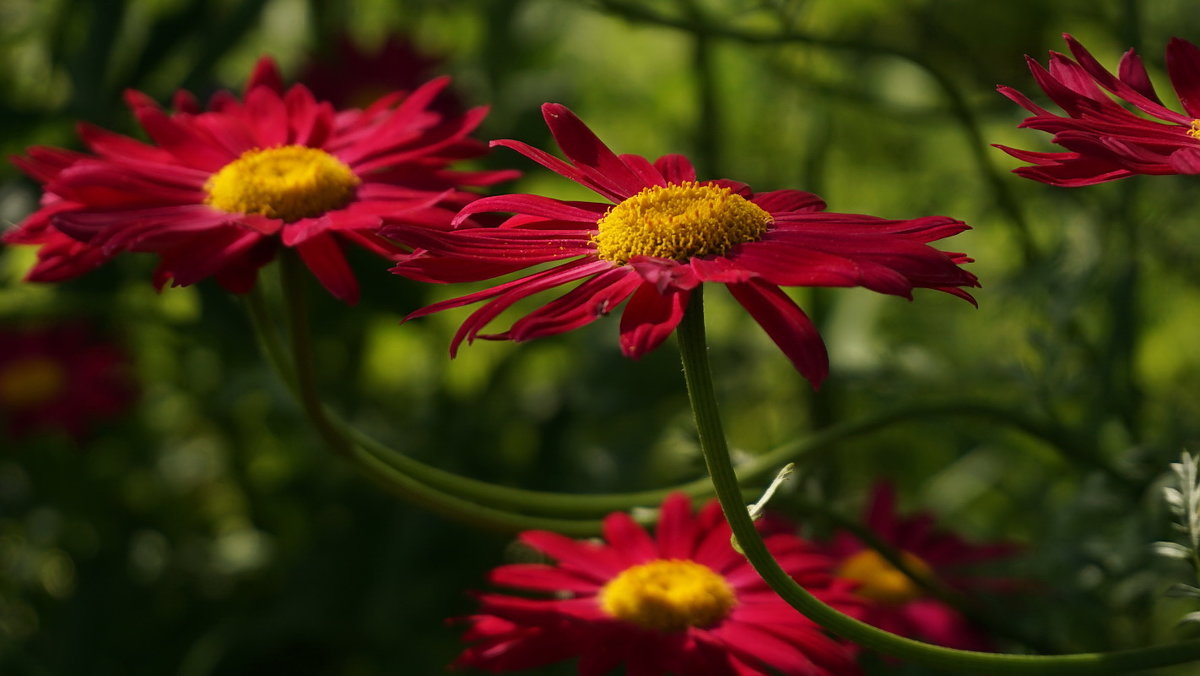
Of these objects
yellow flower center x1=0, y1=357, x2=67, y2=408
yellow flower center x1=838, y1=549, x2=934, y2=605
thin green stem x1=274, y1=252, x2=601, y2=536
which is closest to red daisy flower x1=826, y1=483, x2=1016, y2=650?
yellow flower center x1=838, y1=549, x2=934, y2=605

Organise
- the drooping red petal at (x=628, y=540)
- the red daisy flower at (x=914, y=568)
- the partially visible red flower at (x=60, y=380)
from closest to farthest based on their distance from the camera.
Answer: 1. the drooping red petal at (x=628, y=540)
2. the red daisy flower at (x=914, y=568)
3. the partially visible red flower at (x=60, y=380)

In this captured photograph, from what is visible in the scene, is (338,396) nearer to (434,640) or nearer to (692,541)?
(434,640)

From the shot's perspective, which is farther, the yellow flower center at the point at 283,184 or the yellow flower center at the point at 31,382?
the yellow flower center at the point at 31,382

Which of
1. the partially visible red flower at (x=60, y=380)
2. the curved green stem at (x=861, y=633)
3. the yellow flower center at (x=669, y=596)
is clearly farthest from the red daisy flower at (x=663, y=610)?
the partially visible red flower at (x=60, y=380)

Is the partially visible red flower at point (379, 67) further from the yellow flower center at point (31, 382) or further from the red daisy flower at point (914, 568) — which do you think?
the red daisy flower at point (914, 568)

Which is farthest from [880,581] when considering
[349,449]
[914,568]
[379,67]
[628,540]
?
[379,67]

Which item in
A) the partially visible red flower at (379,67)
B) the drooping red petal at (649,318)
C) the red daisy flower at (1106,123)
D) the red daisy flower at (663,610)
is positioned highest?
the partially visible red flower at (379,67)

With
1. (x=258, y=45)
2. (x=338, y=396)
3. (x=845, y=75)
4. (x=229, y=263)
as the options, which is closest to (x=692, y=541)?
(x=229, y=263)

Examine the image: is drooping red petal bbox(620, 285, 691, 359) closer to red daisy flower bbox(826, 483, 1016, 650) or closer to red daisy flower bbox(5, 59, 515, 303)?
red daisy flower bbox(5, 59, 515, 303)
